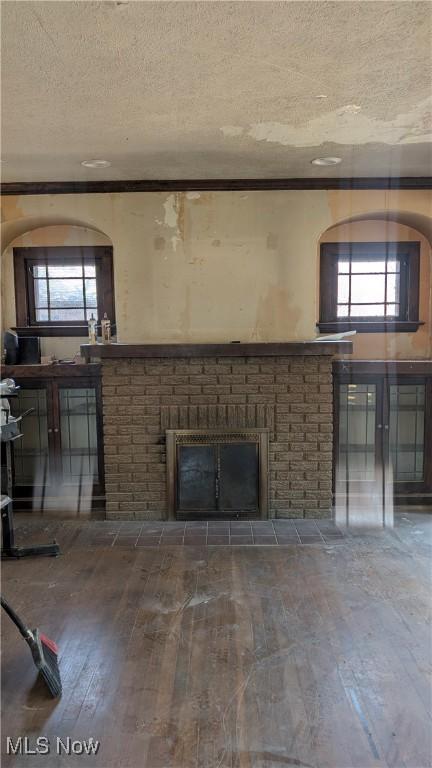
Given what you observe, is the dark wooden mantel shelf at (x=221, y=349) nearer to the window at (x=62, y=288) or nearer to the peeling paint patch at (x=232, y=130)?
the window at (x=62, y=288)

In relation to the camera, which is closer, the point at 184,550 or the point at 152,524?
the point at 184,550

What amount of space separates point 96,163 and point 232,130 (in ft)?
3.31

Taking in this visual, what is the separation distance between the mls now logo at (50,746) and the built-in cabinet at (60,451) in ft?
7.78

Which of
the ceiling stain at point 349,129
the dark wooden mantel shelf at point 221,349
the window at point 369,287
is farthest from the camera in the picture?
the window at point 369,287

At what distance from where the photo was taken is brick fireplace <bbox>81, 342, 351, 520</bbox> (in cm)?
394

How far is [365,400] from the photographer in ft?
13.8

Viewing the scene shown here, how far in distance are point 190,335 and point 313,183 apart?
144 centimetres

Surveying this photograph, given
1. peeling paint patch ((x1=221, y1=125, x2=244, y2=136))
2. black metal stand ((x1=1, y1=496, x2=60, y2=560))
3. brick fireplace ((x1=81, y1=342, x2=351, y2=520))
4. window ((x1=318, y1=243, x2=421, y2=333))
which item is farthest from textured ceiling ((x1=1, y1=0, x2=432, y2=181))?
black metal stand ((x1=1, y1=496, x2=60, y2=560))

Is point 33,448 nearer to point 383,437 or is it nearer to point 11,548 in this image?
point 11,548

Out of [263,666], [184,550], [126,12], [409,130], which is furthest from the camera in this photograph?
[184,550]

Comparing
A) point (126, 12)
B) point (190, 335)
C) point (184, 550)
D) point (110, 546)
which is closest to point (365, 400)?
point (190, 335)

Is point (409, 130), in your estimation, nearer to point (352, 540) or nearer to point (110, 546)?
point (352, 540)

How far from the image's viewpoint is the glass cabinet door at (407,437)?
4.20 meters

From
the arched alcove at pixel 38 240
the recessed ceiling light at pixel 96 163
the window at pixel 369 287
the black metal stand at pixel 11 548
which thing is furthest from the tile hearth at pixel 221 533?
the recessed ceiling light at pixel 96 163
